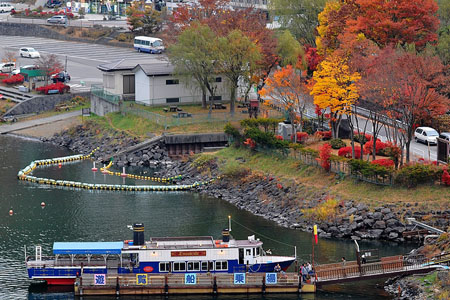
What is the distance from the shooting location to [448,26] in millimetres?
113000

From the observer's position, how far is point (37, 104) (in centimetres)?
12875

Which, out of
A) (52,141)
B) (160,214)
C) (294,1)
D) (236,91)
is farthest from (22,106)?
(160,214)

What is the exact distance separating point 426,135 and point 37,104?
54083 mm

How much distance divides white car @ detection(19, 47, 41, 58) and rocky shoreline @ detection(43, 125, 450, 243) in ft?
138

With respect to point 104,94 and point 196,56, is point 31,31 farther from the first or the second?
point 196,56

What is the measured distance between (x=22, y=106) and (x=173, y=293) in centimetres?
6503

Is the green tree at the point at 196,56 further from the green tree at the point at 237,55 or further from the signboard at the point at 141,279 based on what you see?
the signboard at the point at 141,279

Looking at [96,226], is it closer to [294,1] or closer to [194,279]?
[194,279]

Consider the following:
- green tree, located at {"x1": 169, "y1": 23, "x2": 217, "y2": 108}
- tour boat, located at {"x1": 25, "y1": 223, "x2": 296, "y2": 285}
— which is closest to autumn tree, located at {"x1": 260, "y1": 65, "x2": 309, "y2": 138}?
green tree, located at {"x1": 169, "y1": 23, "x2": 217, "y2": 108}

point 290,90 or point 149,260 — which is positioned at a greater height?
point 290,90

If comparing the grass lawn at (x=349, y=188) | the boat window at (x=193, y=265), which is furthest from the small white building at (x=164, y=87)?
the boat window at (x=193, y=265)

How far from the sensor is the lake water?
69438 mm

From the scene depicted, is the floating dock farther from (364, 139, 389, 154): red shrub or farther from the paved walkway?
the paved walkway

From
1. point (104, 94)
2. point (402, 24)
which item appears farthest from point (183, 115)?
point (402, 24)
